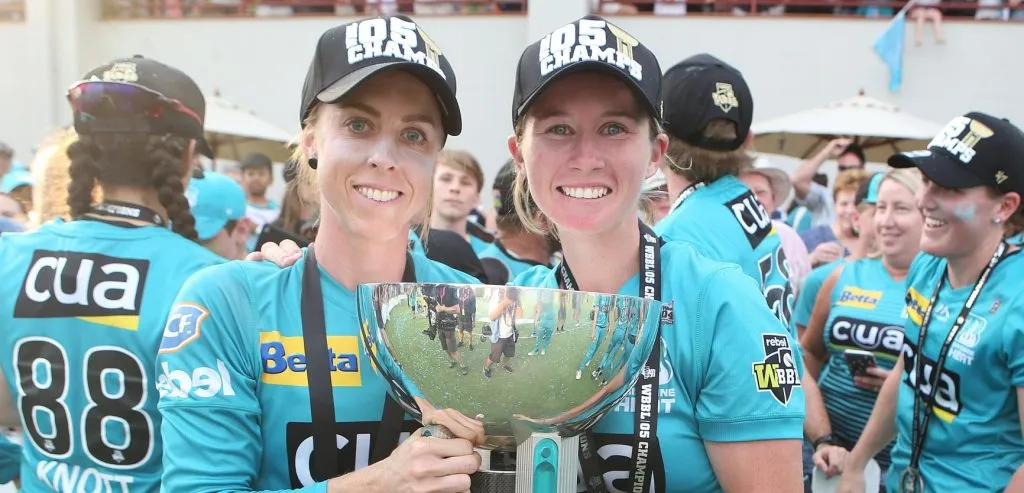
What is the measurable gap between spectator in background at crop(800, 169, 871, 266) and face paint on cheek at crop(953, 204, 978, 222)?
10.3 feet

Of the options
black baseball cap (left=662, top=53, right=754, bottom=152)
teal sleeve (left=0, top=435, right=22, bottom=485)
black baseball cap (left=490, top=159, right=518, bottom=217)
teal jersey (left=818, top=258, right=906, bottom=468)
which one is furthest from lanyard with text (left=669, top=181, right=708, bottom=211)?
teal sleeve (left=0, top=435, right=22, bottom=485)

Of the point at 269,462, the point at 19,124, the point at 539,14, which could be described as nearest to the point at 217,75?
the point at 19,124

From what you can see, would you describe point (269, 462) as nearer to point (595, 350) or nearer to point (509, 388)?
point (509, 388)

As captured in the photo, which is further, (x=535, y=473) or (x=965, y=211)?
(x=965, y=211)

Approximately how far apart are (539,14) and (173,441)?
38.8ft

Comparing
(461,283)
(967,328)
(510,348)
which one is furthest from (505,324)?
(967,328)

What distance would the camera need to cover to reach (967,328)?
318 centimetres

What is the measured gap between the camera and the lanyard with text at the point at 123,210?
8.87 feet

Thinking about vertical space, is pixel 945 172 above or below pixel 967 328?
above

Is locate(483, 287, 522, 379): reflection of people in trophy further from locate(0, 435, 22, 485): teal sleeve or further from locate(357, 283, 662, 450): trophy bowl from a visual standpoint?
locate(0, 435, 22, 485): teal sleeve

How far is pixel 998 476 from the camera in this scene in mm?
3160

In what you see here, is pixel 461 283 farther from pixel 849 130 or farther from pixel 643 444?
pixel 849 130

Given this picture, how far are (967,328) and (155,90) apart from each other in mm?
2595

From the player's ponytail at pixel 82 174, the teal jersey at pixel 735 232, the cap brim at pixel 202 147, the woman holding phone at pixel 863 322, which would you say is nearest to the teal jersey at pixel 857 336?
the woman holding phone at pixel 863 322
